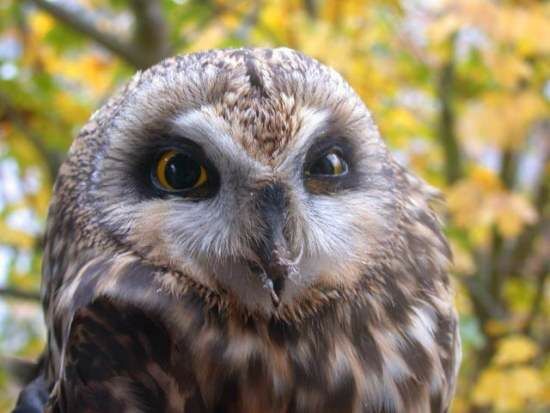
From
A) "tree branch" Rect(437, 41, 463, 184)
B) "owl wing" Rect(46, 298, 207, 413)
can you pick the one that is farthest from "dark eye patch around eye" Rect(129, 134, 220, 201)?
"tree branch" Rect(437, 41, 463, 184)

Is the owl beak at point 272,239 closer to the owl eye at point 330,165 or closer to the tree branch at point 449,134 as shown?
the owl eye at point 330,165

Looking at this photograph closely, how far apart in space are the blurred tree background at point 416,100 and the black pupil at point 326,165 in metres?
1.48

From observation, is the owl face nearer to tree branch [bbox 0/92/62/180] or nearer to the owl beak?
the owl beak

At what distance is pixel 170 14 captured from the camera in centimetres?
316

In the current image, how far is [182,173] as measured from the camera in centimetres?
141

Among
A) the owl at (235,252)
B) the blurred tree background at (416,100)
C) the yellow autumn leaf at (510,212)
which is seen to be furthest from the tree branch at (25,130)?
the yellow autumn leaf at (510,212)

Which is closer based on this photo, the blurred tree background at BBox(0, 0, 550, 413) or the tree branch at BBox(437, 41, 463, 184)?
the blurred tree background at BBox(0, 0, 550, 413)

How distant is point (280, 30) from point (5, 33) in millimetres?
1194

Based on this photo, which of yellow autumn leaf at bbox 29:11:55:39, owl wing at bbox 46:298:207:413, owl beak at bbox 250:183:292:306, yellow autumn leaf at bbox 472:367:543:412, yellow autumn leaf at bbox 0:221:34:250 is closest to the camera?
owl beak at bbox 250:183:292:306

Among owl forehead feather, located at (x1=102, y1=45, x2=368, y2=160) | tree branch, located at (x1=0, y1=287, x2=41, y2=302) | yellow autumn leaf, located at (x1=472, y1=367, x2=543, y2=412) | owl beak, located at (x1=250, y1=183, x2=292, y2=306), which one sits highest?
owl forehead feather, located at (x1=102, y1=45, x2=368, y2=160)

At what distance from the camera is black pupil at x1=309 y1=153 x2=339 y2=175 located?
1.44 m

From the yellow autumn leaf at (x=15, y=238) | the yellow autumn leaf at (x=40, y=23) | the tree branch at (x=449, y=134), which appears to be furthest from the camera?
the tree branch at (x=449, y=134)

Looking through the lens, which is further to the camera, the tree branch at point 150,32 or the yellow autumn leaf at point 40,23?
the yellow autumn leaf at point 40,23

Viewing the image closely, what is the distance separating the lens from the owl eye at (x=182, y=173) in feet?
4.62
